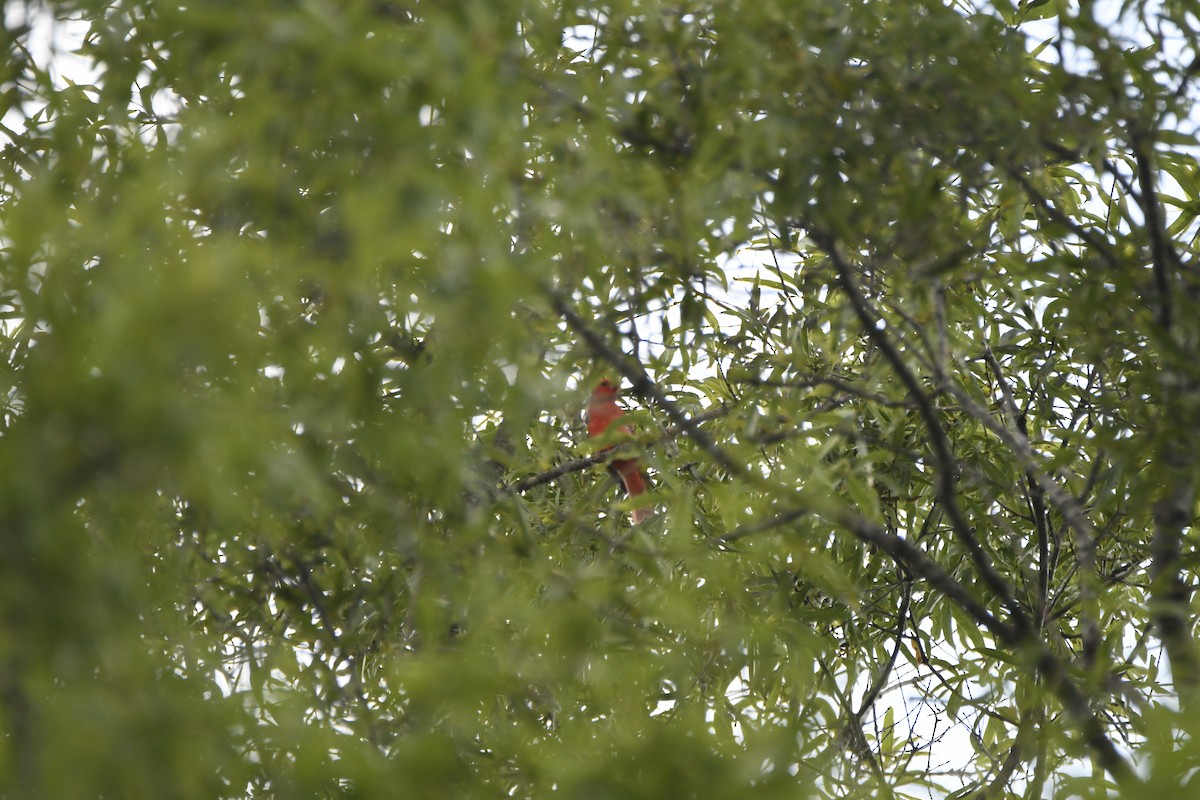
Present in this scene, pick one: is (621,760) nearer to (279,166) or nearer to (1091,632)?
(279,166)

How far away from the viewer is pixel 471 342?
35.9 inches

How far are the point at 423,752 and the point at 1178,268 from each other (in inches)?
40.8

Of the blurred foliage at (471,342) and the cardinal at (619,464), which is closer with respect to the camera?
the blurred foliage at (471,342)

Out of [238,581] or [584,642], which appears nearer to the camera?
[584,642]

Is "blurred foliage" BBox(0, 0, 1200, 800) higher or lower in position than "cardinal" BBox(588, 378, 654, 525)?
lower

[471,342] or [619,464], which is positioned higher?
[619,464]

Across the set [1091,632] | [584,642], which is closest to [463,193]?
[584,642]

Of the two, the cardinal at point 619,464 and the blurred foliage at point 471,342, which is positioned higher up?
the cardinal at point 619,464

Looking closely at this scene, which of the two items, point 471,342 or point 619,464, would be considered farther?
point 619,464

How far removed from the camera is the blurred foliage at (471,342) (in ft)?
2.78

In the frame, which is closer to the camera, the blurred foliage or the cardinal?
the blurred foliage

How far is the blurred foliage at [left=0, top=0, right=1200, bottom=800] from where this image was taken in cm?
85

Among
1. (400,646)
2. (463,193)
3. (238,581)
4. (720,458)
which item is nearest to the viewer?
(463,193)

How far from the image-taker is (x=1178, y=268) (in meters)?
1.37
